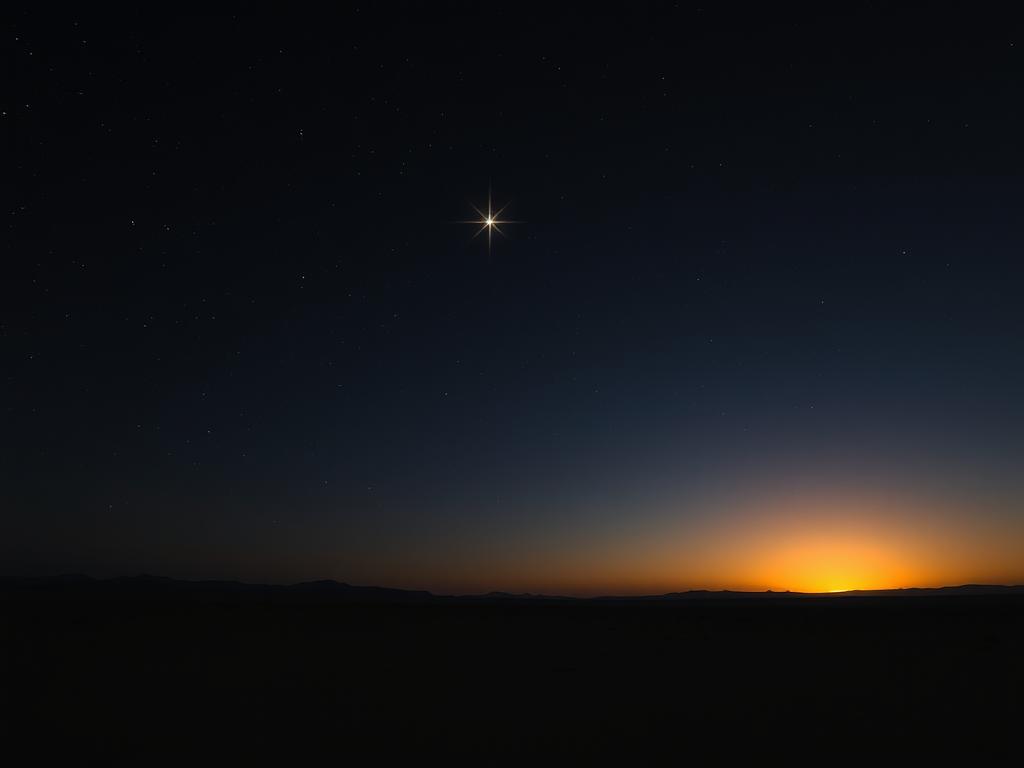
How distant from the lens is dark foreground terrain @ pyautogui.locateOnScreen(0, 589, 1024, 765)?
9.48 metres

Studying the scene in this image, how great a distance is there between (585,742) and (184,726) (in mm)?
6099

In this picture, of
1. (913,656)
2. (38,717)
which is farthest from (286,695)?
(913,656)

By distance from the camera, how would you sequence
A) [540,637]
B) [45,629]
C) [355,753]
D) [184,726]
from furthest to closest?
[45,629] < [540,637] < [184,726] < [355,753]

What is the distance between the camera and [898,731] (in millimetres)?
10102

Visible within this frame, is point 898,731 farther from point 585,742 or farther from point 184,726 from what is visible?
point 184,726

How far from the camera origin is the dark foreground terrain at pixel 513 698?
9.48 meters

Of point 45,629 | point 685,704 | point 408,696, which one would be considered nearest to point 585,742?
point 685,704

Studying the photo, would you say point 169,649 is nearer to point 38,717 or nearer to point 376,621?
point 38,717

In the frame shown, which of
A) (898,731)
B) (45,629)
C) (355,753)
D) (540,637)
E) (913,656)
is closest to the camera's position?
(355,753)

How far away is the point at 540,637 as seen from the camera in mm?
22500

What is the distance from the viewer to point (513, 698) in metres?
12.7

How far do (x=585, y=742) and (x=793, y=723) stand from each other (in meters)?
3.33

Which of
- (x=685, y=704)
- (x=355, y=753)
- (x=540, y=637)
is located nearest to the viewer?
(x=355, y=753)

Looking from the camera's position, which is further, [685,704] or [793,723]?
[685,704]
